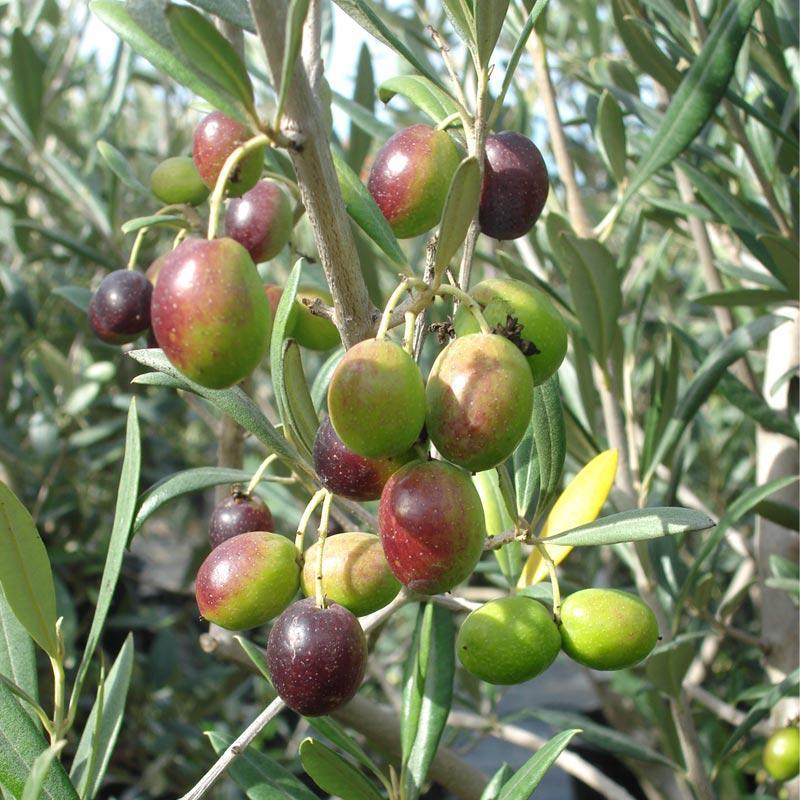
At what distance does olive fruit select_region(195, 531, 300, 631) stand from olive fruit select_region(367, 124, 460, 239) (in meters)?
0.26

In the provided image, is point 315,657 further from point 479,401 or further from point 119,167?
point 119,167

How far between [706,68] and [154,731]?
6.04ft

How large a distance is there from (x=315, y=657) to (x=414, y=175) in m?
0.33

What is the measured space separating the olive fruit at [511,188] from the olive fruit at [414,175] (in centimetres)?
3

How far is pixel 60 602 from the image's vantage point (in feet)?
5.76

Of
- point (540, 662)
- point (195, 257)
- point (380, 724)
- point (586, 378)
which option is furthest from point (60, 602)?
point (195, 257)

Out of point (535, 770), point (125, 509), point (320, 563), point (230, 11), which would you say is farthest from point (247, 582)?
point (230, 11)

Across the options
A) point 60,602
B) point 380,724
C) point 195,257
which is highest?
point 195,257

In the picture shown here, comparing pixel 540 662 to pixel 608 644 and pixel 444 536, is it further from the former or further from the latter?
pixel 444 536

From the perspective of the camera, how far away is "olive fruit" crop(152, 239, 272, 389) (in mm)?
473

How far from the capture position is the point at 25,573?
74cm

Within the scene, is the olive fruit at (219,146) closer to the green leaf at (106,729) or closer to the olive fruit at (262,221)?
the olive fruit at (262,221)

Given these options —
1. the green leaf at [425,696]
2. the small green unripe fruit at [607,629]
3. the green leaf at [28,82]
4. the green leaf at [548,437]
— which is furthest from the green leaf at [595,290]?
the green leaf at [28,82]

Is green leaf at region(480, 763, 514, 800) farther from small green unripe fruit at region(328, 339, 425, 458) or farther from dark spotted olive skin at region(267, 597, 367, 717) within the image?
small green unripe fruit at region(328, 339, 425, 458)
